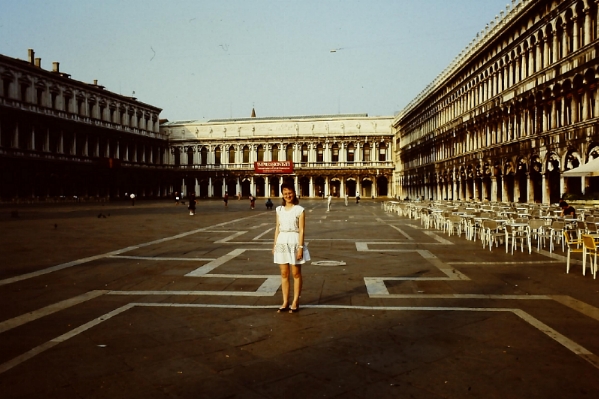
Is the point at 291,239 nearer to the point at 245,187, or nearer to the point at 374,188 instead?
the point at 374,188

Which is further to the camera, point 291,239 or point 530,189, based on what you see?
point 530,189

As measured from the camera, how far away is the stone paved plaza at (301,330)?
4.13 meters

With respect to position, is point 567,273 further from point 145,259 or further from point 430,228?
point 430,228

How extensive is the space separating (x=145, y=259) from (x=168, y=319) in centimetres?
563

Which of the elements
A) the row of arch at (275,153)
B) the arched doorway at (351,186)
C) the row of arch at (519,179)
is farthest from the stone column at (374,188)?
the row of arch at (519,179)

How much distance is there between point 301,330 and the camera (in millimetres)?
5652

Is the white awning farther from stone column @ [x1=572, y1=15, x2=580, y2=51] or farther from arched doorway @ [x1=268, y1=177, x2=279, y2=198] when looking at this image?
arched doorway @ [x1=268, y1=177, x2=279, y2=198]

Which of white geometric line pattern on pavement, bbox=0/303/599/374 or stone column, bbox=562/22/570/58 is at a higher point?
stone column, bbox=562/22/570/58

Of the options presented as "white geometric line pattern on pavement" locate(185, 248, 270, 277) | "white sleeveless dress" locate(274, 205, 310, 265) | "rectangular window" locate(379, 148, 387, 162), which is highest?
"rectangular window" locate(379, 148, 387, 162)

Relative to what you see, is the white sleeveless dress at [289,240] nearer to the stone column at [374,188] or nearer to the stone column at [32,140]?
the stone column at [32,140]

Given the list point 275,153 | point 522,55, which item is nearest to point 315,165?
point 275,153

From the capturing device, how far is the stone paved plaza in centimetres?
413

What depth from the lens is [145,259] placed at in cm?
1148

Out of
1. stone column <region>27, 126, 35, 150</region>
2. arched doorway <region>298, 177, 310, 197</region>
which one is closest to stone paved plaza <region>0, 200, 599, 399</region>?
stone column <region>27, 126, 35, 150</region>
